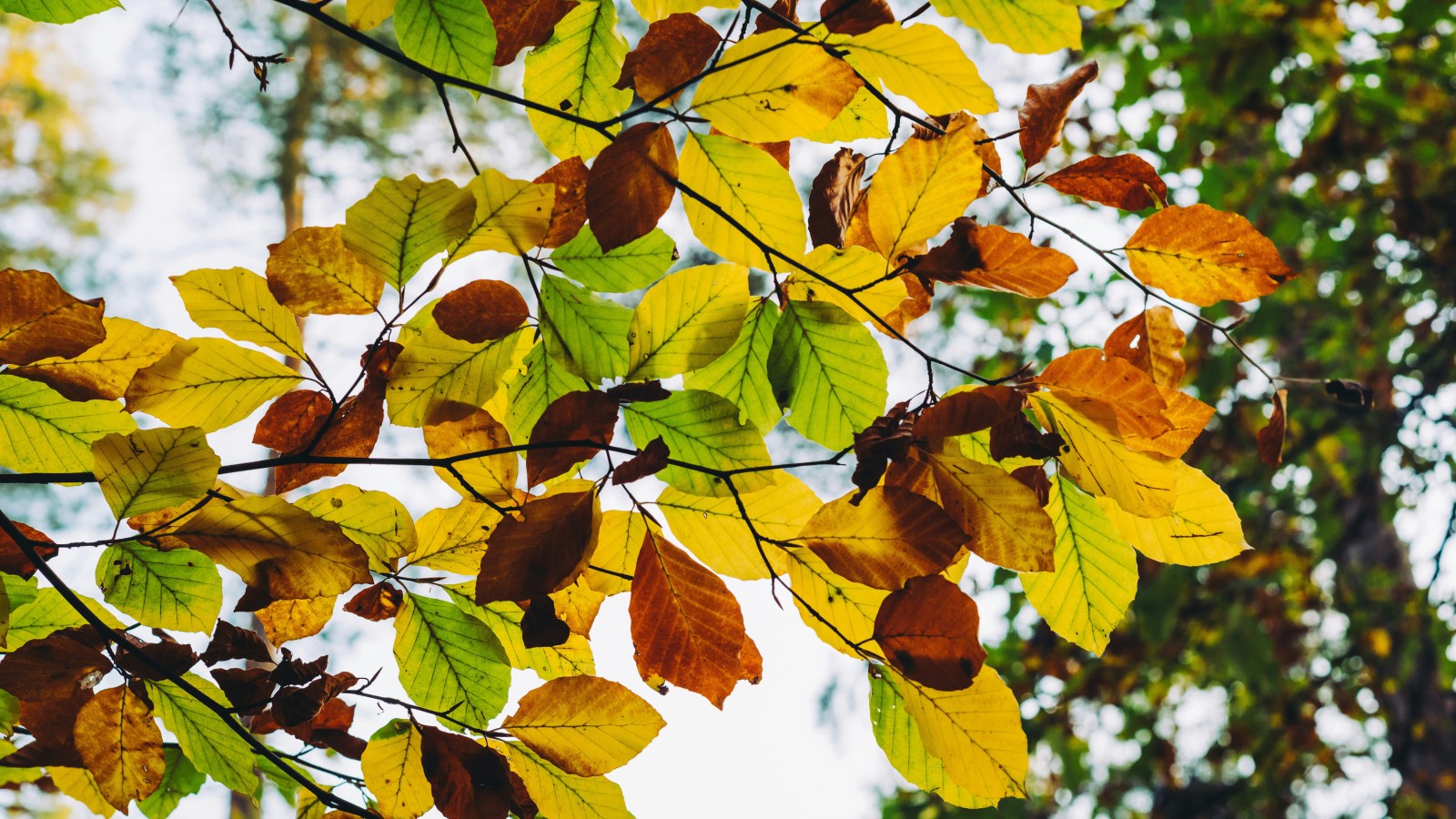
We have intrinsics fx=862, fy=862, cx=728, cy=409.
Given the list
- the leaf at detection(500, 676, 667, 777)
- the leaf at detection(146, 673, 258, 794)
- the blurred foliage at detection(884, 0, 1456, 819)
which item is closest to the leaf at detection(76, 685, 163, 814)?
the leaf at detection(146, 673, 258, 794)

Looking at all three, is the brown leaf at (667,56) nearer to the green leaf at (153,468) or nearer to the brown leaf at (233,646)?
the green leaf at (153,468)

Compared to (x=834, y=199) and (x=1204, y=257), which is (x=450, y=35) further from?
(x=1204, y=257)

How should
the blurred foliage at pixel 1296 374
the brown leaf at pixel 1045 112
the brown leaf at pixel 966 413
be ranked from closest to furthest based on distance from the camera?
1. the brown leaf at pixel 966 413
2. the brown leaf at pixel 1045 112
3. the blurred foliage at pixel 1296 374

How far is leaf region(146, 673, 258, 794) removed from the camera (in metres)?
0.56

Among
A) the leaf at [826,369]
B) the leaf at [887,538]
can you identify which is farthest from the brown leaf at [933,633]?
the leaf at [826,369]

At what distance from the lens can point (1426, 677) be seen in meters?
3.90

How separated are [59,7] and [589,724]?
0.55m

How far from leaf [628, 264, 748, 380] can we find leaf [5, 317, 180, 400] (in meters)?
0.30

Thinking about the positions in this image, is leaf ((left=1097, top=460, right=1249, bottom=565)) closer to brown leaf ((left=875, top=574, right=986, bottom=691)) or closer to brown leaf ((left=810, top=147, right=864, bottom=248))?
brown leaf ((left=875, top=574, right=986, bottom=691))

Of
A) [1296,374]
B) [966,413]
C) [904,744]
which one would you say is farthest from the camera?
[1296,374]

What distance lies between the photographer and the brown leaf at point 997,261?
498mm

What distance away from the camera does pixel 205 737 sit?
567 millimetres

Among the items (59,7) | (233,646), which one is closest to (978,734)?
(233,646)

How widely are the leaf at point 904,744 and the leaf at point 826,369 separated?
163mm
